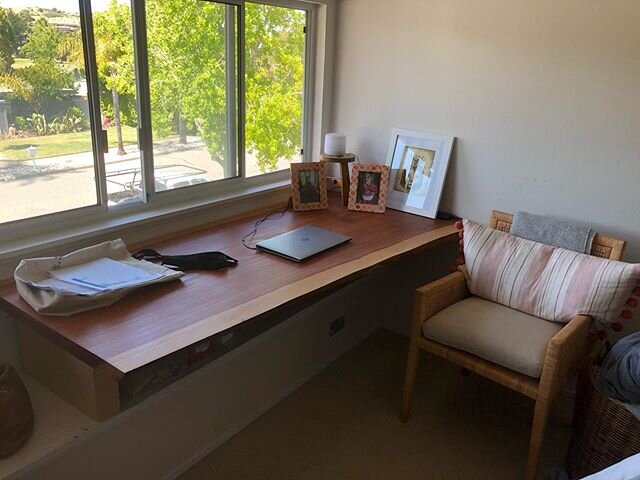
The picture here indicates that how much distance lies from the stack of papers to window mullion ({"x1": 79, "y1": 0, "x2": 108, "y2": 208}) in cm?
34

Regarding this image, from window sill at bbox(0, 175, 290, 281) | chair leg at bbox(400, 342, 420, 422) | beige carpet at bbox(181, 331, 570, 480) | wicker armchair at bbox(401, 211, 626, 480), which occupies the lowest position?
beige carpet at bbox(181, 331, 570, 480)

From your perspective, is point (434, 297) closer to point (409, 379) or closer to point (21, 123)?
point (409, 379)

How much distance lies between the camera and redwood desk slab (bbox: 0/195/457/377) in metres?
1.42

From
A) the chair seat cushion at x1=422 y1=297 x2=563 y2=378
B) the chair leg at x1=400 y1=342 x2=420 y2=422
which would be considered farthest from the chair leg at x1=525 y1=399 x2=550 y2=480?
the chair leg at x1=400 y1=342 x2=420 y2=422

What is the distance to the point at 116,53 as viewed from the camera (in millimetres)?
1923

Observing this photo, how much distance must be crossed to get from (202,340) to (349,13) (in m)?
1.89

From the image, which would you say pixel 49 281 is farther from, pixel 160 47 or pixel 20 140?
pixel 160 47

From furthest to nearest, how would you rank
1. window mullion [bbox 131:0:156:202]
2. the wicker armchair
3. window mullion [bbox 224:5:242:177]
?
window mullion [bbox 224:5:242:177] < window mullion [bbox 131:0:156:202] < the wicker armchair

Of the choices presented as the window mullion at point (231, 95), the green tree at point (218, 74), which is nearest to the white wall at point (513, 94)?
the green tree at point (218, 74)

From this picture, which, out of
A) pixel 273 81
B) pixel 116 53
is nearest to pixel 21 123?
pixel 116 53

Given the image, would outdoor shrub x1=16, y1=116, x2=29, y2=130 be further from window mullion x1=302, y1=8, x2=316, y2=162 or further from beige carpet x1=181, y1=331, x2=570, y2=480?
window mullion x1=302, y1=8, x2=316, y2=162

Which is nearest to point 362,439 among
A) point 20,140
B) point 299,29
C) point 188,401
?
point 188,401

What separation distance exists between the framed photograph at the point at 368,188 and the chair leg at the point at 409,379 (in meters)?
0.76

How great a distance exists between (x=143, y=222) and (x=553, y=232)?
1.58m
